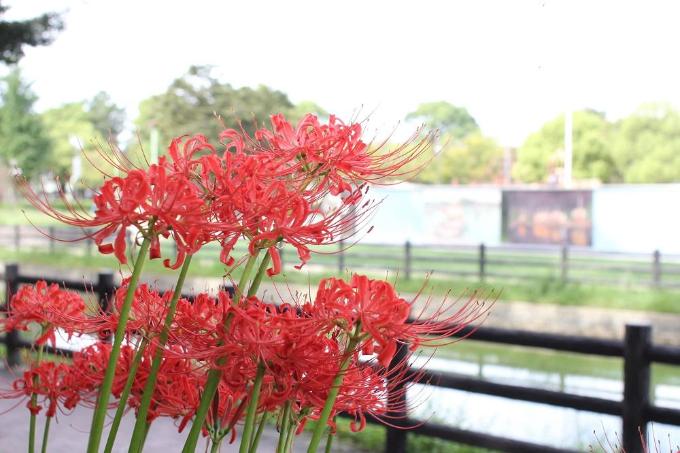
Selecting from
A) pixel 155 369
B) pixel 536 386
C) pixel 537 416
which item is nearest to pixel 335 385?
pixel 155 369

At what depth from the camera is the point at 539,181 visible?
5.68 meters

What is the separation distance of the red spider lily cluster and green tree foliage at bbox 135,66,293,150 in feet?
14.4

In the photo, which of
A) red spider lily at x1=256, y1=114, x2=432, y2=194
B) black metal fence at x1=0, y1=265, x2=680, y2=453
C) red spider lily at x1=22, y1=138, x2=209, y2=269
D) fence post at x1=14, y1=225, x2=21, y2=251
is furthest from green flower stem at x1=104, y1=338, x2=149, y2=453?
fence post at x1=14, y1=225, x2=21, y2=251

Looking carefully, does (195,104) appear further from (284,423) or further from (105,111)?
(284,423)

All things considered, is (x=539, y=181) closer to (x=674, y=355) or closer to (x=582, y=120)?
(x=582, y=120)

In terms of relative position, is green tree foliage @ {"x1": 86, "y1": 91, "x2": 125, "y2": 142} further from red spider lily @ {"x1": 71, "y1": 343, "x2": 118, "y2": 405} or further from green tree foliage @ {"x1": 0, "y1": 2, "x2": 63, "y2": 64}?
red spider lily @ {"x1": 71, "y1": 343, "x2": 118, "y2": 405}

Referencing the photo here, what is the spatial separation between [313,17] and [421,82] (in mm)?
843

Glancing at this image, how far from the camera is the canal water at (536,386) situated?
3281mm

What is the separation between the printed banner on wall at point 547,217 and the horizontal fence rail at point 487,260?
81 mm

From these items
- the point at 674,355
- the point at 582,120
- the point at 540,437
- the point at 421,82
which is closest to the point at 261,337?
the point at 674,355

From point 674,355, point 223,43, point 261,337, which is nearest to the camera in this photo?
point 261,337

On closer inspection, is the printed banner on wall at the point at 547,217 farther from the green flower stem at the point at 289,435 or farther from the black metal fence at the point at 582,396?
the green flower stem at the point at 289,435

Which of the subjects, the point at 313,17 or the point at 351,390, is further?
the point at 313,17

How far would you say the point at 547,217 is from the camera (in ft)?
19.5
